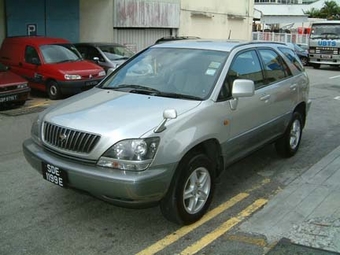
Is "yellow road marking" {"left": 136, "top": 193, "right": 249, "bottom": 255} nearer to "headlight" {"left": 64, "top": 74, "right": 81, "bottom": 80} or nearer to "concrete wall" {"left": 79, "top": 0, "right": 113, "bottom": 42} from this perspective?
"headlight" {"left": 64, "top": 74, "right": 81, "bottom": 80}

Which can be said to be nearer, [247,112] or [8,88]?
[247,112]

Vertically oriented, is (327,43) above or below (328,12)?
below

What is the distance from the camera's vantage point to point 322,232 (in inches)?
162

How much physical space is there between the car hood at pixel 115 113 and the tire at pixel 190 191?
1.59 feet

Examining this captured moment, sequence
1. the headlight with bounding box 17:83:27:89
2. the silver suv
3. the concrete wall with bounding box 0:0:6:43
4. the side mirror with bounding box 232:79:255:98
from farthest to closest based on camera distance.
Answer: the concrete wall with bounding box 0:0:6:43
the headlight with bounding box 17:83:27:89
the side mirror with bounding box 232:79:255:98
the silver suv

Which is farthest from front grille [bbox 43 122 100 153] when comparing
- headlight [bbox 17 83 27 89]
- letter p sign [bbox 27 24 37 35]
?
letter p sign [bbox 27 24 37 35]

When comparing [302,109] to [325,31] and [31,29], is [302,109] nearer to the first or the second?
[31,29]

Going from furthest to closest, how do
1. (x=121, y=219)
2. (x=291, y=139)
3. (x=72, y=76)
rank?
(x=72, y=76) → (x=291, y=139) → (x=121, y=219)

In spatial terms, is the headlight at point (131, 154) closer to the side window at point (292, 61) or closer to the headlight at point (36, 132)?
the headlight at point (36, 132)

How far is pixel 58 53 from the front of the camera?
1248cm

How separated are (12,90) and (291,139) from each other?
6.48m

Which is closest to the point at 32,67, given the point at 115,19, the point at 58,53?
the point at 58,53

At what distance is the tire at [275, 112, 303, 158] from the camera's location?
20.8 ft

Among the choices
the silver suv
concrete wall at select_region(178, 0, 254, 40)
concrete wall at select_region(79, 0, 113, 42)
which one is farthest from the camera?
concrete wall at select_region(178, 0, 254, 40)
